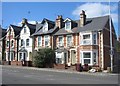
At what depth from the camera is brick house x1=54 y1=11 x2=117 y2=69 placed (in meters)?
38.9

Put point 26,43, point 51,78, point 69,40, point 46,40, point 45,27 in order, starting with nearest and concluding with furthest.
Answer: point 51,78
point 69,40
point 46,40
point 45,27
point 26,43

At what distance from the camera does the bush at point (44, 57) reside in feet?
139

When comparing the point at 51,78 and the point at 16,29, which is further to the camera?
the point at 16,29

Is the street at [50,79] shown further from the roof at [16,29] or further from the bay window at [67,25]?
the roof at [16,29]

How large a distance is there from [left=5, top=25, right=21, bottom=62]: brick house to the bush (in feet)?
38.0

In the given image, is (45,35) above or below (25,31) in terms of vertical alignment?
below

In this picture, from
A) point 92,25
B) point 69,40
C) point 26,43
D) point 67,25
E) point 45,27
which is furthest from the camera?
point 26,43

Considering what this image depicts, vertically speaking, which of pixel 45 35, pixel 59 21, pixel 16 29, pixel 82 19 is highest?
pixel 59 21

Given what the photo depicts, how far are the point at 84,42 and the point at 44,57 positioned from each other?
23.7 feet

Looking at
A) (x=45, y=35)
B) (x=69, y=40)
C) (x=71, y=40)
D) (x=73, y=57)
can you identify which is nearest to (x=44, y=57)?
(x=73, y=57)

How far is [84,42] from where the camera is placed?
4000 centimetres

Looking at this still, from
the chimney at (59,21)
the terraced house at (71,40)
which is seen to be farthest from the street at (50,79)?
the chimney at (59,21)

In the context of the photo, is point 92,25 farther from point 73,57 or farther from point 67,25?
point 73,57

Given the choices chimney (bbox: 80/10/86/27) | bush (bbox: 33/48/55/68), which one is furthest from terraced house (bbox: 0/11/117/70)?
bush (bbox: 33/48/55/68)
